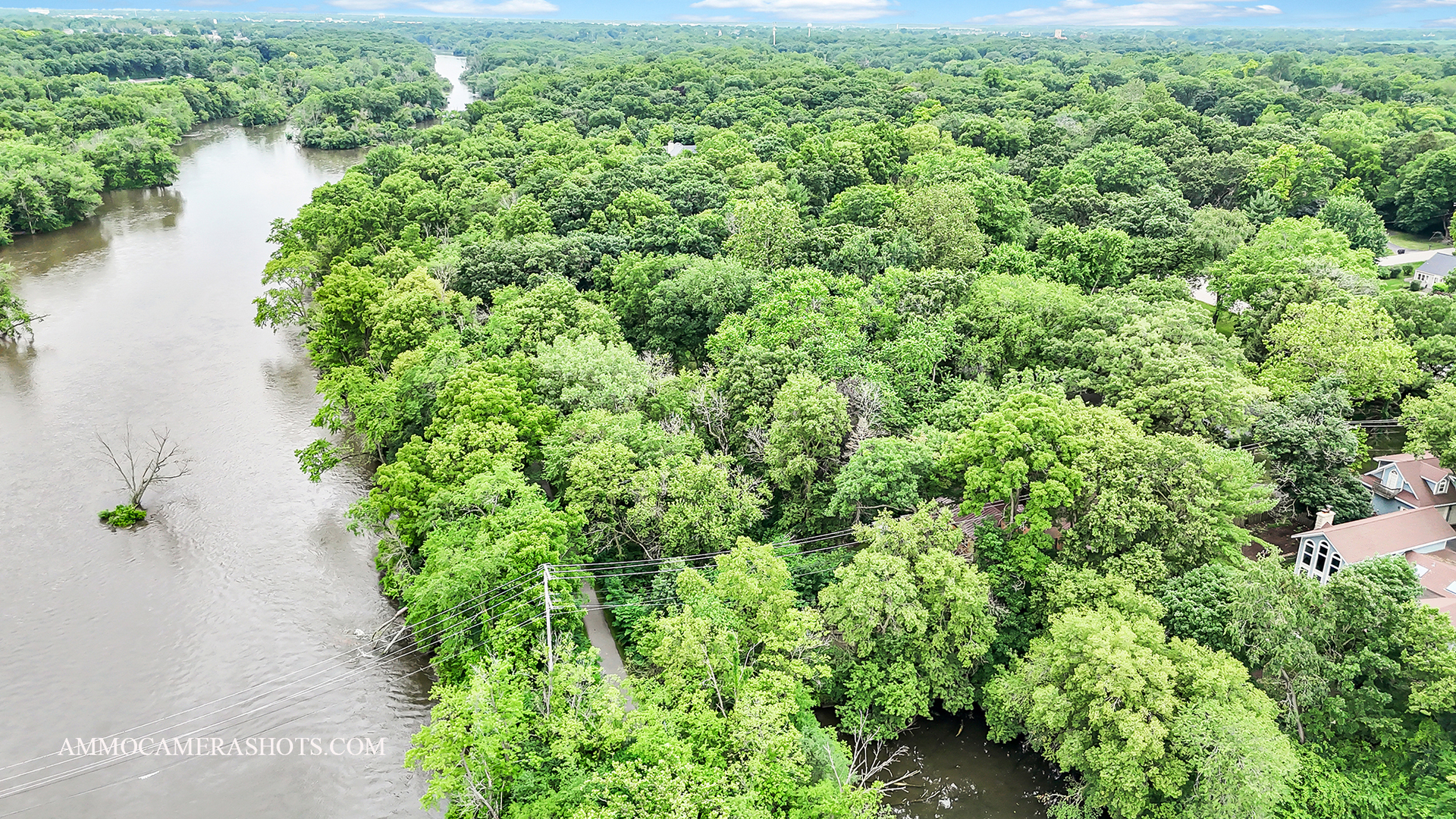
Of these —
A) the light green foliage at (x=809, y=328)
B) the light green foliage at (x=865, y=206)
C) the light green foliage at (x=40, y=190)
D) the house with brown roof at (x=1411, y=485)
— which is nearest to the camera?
the house with brown roof at (x=1411, y=485)

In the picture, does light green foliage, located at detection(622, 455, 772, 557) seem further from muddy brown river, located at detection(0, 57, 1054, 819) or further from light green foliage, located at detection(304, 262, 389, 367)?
light green foliage, located at detection(304, 262, 389, 367)

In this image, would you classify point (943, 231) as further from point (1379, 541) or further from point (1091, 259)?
point (1379, 541)

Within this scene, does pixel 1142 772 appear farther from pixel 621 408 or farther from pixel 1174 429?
pixel 621 408

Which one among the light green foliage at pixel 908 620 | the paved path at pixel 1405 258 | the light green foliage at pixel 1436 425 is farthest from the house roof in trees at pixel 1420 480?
the paved path at pixel 1405 258

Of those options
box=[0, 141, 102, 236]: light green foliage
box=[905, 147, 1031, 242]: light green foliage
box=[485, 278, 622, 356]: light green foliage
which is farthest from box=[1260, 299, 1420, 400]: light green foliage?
box=[0, 141, 102, 236]: light green foliage

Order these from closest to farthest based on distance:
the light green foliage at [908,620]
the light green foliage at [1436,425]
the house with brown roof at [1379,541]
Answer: the light green foliage at [908,620] < the house with brown roof at [1379,541] < the light green foliage at [1436,425]

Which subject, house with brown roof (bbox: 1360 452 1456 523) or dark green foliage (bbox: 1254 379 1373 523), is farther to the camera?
dark green foliage (bbox: 1254 379 1373 523)

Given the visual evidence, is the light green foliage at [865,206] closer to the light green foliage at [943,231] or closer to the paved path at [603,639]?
the light green foliage at [943,231]
